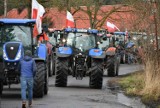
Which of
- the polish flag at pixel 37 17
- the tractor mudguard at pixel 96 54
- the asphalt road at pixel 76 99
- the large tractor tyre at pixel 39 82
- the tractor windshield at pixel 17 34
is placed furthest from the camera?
the tractor mudguard at pixel 96 54

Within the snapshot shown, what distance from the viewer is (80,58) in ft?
70.4

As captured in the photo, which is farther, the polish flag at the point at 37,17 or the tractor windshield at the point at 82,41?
the tractor windshield at the point at 82,41

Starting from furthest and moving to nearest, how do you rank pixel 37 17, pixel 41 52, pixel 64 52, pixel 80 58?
pixel 64 52
pixel 80 58
pixel 37 17
pixel 41 52

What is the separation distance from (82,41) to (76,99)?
634cm

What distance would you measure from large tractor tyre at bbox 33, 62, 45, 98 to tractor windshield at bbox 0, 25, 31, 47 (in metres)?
1.25

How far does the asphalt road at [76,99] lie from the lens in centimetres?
1508

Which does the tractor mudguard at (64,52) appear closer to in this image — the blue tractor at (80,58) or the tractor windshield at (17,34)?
the blue tractor at (80,58)

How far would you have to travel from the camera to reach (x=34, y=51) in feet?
58.8

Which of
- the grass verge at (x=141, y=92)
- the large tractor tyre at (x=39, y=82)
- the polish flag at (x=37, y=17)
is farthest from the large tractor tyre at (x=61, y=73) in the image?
the large tractor tyre at (x=39, y=82)

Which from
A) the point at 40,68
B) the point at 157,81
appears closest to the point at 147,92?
the point at 157,81

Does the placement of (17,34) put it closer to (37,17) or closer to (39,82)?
(39,82)

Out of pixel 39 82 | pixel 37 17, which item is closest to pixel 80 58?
pixel 37 17

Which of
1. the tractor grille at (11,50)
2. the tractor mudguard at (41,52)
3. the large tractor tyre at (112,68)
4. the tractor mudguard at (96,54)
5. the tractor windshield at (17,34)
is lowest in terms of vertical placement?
the large tractor tyre at (112,68)

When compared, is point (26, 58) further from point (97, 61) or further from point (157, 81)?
point (97, 61)
